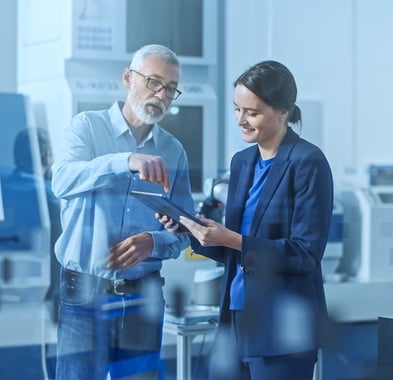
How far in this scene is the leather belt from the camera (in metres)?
2.23

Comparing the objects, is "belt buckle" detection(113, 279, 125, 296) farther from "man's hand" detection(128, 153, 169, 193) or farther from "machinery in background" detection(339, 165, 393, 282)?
"machinery in background" detection(339, 165, 393, 282)

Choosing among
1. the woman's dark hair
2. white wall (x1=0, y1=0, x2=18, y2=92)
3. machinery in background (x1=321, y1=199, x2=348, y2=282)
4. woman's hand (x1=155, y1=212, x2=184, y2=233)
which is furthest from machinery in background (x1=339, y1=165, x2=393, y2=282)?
white wall (x1=0, y1=0, x2=18, y2=92)

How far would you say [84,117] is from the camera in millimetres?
2197

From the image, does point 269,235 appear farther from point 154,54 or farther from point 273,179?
point 154,54

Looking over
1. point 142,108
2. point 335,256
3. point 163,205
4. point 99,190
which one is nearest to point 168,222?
point 163,205

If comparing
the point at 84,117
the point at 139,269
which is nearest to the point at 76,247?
the point at 139,269

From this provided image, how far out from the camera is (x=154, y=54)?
7.30ft

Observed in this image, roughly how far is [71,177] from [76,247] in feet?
0.57

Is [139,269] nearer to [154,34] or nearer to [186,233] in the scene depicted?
[186,233]

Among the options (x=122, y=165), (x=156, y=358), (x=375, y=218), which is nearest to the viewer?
(x=122, y=165)

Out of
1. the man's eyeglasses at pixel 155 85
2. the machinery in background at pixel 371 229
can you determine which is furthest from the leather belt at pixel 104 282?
the machinery in background at pixel 371 229

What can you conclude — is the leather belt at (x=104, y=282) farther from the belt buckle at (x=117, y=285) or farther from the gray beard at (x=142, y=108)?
the gray beard at (x=142, y=108)

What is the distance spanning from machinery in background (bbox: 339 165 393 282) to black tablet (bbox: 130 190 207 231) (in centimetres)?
61

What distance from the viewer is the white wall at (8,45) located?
2.10 metres
